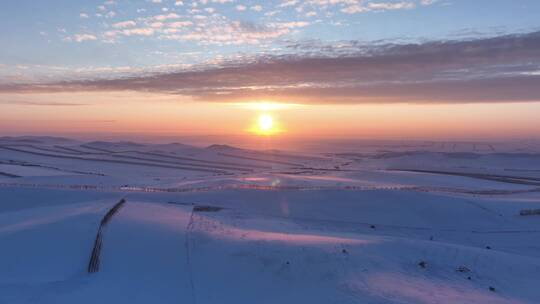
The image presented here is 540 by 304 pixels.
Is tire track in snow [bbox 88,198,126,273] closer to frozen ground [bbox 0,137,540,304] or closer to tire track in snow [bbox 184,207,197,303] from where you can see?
frozen ground [bbox 0,137,540,304]

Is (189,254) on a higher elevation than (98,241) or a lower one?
lower

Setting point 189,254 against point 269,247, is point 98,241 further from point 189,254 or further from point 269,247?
point 269,247

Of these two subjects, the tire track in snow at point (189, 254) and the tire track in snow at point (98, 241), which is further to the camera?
the tire track in snow at point (98, 241)

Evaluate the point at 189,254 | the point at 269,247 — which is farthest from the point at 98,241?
the point at 269,247

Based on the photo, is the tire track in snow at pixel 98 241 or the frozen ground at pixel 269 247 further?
the tire track in snow at pixel 98 241

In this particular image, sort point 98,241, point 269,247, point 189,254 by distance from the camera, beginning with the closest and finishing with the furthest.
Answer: point 189,254
point 269,247
point 98,241

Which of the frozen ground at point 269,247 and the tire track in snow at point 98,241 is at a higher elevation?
the tire track in snow at point 98,241

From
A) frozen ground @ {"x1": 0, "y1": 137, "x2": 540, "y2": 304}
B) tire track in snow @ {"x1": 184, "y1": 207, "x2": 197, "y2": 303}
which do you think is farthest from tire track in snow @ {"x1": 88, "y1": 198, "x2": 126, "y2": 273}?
tire track in snow @ {"x1": 184, "y1": 207, "x2": 197, "y2": 303}

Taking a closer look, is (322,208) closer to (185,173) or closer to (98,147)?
(185,173)

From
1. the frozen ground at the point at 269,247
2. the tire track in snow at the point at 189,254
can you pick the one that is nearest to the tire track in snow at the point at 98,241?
the frozen ground at the point at 269,247

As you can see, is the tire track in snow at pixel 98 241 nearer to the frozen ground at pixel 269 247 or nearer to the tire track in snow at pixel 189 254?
the frozen ground at pixel 269 247

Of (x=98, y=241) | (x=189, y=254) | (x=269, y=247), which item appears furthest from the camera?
(x=98, y=241)

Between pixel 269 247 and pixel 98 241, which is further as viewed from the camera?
pixel 98 241
